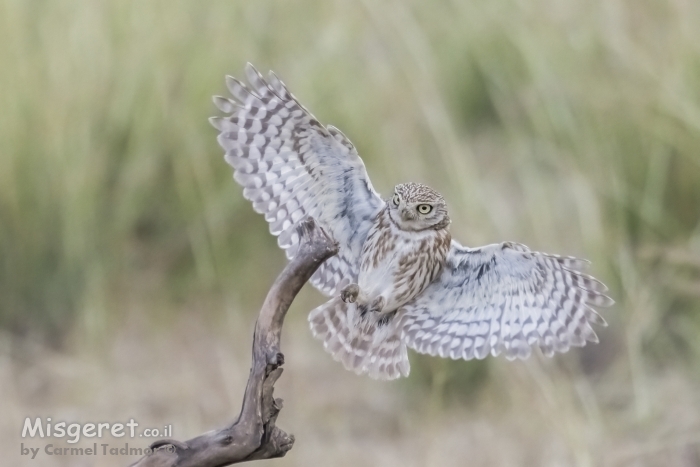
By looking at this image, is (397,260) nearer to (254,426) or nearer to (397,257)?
(397,257)

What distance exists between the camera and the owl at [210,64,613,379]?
2.83 metres

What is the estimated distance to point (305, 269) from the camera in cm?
236

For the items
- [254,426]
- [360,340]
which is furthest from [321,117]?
[254,426]

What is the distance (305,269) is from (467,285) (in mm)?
803

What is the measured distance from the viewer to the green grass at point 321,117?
4957 millimetres

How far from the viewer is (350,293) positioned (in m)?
2.84

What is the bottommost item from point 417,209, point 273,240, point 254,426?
point 254,426

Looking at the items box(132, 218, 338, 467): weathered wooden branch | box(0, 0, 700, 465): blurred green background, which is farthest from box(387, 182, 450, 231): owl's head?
box(0, 0, 700, 465): blurred green background

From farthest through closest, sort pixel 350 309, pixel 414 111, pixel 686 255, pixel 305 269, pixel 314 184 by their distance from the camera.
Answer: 1. pixel 414 111
2. pixel 686 255
3. pixel 350 309
4. pixel 314 184
5. pixel 305 269

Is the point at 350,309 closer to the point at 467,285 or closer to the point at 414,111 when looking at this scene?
the point at 467,285

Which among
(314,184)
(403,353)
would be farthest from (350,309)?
(314,184)

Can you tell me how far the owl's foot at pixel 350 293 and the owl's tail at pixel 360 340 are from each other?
23 centimetres

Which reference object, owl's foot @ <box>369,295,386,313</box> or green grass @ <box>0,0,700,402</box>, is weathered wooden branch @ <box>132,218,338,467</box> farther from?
green grass @ <box>0,0,700,402</box>

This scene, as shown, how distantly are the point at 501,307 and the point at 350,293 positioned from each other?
1.70ft
